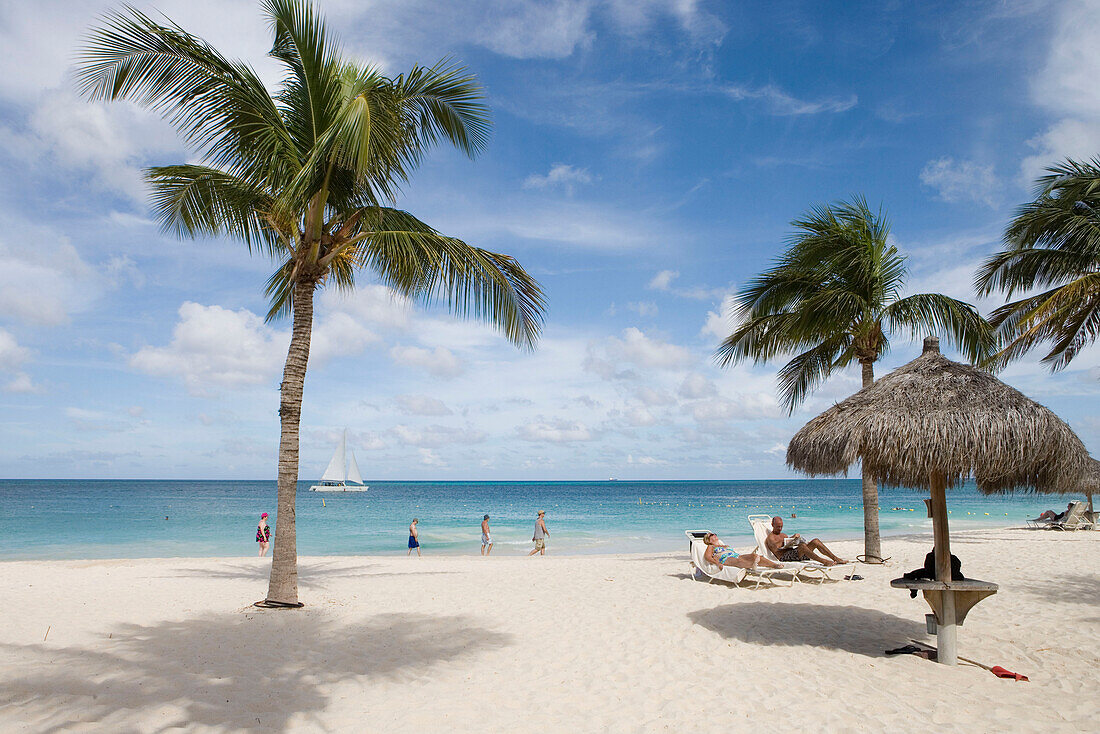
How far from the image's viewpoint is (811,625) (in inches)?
263

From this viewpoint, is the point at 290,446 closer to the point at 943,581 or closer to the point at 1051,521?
the point at 943,581

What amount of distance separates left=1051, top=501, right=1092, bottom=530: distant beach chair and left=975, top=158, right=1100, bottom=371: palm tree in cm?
1177

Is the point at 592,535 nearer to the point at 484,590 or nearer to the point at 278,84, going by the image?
the point at 484,590

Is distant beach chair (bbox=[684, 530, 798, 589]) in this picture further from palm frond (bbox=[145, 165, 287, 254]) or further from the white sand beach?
palm frond (bbox=[145, 165, 287, 254])

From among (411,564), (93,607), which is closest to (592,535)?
(411,564)

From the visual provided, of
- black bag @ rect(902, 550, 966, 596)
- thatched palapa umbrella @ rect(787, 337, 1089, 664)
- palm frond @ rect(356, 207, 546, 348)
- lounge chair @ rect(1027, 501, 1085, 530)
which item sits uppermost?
palm frond @ rect(356, 207, 546, 348)

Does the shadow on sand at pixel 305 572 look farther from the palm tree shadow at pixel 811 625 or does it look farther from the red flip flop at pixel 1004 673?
the red flip flop at pixel 1004 673

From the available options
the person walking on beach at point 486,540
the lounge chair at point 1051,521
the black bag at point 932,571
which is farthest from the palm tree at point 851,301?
the lounge chair at point 1051,521

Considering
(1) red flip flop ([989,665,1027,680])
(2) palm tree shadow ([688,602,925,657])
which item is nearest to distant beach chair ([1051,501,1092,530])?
(2) palm tree shadow ([688,602,925,657])

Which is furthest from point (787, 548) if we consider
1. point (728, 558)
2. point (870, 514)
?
point (870, 514)

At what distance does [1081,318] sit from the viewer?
10.6m

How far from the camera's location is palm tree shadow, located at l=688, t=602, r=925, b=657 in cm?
603

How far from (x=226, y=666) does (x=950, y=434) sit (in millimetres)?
5896

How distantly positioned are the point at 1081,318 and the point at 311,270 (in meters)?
11.6
